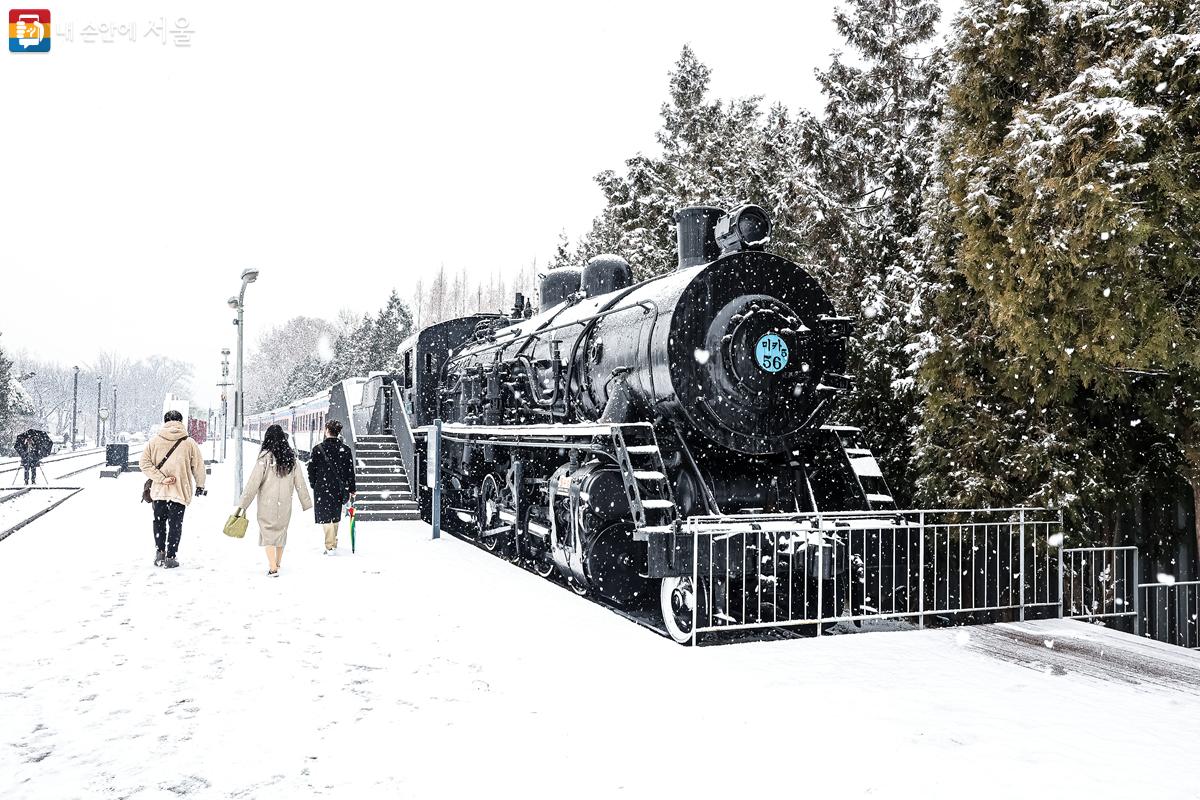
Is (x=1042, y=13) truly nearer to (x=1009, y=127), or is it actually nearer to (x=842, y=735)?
(x=1009, y=127)

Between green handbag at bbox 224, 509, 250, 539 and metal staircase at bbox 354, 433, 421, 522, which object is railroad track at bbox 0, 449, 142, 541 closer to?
green handbag at bbox 224, 509, 250, 539

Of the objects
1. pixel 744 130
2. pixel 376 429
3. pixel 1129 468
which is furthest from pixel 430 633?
pixel 744 130

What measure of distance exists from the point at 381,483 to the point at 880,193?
1065 cm

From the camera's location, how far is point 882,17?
16.3 meters

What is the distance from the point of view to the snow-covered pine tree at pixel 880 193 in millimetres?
11758

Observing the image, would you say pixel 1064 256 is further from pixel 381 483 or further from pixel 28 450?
pixel 28 450

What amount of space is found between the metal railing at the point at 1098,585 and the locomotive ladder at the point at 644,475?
368 centimetres

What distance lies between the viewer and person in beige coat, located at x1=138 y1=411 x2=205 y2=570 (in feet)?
29.4

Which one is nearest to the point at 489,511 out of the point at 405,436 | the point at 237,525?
the point at 237,525

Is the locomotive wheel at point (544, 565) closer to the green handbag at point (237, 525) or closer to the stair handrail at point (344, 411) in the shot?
the green handbag at point (237, 525)

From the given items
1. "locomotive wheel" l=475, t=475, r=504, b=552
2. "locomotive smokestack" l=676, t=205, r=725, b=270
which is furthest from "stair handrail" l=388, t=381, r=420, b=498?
"locomotive smokestack" l=676, t=205, r=725, b=270

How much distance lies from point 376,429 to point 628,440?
1236 cm

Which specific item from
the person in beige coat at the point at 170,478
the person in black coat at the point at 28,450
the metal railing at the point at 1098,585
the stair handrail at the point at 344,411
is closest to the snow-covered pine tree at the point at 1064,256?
the metal railing at the point at 1098,585

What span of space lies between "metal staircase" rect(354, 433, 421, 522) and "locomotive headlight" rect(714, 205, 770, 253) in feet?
28.9
